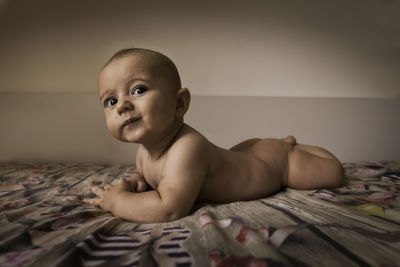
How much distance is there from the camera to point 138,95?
537 millimetres

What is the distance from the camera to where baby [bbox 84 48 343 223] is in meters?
0.50

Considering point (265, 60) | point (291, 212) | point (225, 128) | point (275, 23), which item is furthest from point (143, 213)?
point (275, 23)

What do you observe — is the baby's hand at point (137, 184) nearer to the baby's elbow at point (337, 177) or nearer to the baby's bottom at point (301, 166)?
the baby's bottom at point (301, 166)

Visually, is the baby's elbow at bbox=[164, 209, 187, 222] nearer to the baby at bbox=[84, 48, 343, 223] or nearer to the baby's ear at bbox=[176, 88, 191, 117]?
the baby at bbox=[84, 48, 343, 223]

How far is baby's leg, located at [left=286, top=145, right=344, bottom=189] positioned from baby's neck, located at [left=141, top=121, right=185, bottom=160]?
1.31 feet

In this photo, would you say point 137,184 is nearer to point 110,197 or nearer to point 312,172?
point 110,197

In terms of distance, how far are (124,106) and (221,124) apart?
3.51ft

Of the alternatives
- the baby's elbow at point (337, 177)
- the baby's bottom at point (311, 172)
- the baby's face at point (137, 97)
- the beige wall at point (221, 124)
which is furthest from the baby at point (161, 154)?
the beige wall at point (221, 124)

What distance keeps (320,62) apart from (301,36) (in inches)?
9.0

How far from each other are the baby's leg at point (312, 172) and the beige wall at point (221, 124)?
2.56 feet

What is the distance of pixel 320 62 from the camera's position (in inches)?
66.7

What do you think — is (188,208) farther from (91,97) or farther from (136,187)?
(91,97)

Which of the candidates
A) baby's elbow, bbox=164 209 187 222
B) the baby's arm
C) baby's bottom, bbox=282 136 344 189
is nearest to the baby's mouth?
the baby's arm

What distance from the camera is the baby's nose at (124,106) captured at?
1.72 feet
